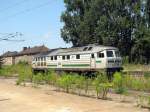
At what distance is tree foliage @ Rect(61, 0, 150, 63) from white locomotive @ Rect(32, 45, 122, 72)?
22.9m

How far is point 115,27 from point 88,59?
2955 cm

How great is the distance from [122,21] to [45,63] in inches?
894

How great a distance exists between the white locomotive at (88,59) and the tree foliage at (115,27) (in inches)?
901

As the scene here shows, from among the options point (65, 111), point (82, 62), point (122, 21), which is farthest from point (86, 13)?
point (65, 111)

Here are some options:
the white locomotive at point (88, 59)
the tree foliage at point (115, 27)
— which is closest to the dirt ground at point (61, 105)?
the white locomotive at point (88, 59)

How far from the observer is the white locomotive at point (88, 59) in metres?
30.8

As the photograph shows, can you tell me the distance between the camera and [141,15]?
61281mm

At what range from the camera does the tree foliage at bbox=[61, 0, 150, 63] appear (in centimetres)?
5972

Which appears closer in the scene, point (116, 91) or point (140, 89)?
point (116, 91)

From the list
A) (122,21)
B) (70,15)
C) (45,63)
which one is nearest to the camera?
(45,63)

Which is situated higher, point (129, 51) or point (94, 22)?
point (94, 22)

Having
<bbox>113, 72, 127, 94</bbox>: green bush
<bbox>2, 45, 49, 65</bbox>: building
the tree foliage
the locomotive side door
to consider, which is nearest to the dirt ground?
<bbox>113, 72, 127, 94</bbox>: green bush

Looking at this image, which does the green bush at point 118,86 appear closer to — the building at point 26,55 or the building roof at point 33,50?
the building at point 26,55

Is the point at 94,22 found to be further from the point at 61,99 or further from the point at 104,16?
the point at 61,99
